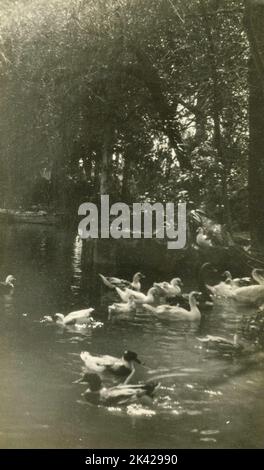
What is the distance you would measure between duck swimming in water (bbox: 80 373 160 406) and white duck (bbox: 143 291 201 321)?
2857 mm

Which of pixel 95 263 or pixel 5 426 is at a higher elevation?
pixel 95 263

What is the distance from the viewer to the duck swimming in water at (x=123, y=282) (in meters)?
10.5

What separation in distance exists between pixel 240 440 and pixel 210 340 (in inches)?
108

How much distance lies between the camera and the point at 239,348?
8.30 metres

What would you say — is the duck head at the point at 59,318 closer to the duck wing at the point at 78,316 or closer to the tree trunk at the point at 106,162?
the duck wing at the point at 78,316

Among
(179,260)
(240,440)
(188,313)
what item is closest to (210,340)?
(188,313)

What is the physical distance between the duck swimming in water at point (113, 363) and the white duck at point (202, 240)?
2889 mm

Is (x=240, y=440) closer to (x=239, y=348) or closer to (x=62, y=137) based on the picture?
(x=239, y=348)

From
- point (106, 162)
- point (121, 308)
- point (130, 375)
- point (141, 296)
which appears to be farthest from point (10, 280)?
point (130, 375)

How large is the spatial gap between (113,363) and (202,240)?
3226mm

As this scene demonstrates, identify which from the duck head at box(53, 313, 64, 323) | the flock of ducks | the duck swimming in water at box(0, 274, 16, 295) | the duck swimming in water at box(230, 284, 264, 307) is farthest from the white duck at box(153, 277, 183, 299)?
the duck swimming in water at box(0, 274, 16, 295)

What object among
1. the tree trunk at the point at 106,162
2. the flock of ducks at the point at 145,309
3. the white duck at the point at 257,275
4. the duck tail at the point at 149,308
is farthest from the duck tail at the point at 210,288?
the tree trunk at the point at 106,162

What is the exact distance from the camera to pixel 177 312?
9.70 meters
